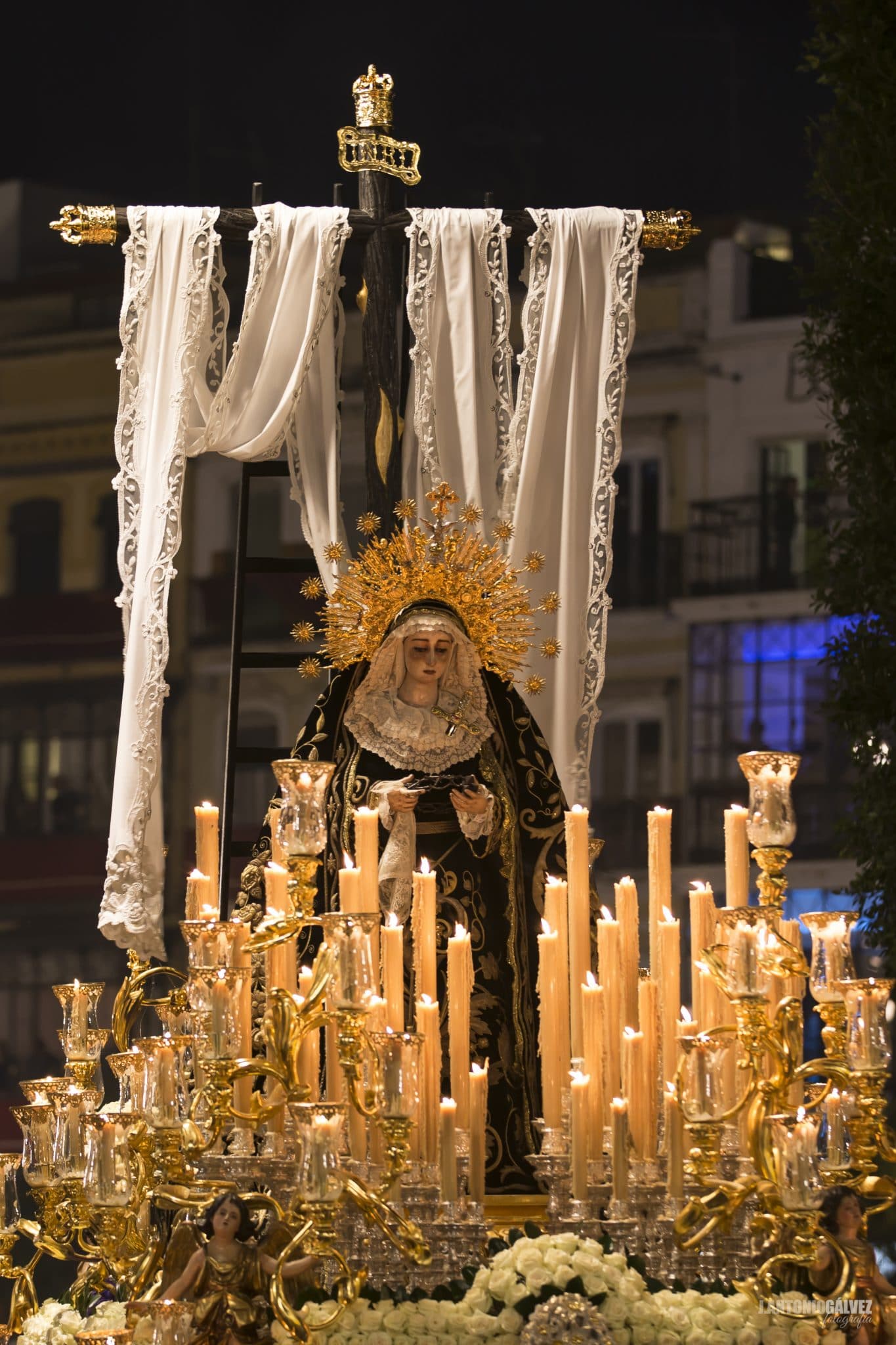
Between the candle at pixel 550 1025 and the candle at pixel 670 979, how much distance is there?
0.18 meters

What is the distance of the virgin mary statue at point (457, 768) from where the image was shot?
14.1 feet

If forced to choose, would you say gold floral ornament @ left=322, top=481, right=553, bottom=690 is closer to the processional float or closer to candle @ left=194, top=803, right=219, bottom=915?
candle @ left=194, top=803, right=219, bottom=915

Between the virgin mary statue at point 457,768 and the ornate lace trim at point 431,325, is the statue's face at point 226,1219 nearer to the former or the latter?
the virgin mary statue at point 457,768

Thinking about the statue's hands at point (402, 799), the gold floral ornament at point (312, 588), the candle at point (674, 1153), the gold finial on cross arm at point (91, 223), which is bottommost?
the candle at point (674, 1153)

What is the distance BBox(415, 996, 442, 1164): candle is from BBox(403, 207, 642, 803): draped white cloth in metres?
1.60

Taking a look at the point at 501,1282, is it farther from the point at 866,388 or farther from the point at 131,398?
the point at 866,388

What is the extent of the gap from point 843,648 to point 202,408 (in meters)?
1.90

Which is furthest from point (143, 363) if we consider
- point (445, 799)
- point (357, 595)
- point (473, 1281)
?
point (473, 1281)

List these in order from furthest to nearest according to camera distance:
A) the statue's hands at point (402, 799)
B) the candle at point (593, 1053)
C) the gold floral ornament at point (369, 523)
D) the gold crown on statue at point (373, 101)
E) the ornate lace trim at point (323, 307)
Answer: the gold crown on statue at point (373, 101), the ornate lace trim at point (323, 307), the gold floral ornament at point (369, 523), the statue's hands at point (402, 799), the candle at point (593, 1053)

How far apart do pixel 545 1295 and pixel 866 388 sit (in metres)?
3.16

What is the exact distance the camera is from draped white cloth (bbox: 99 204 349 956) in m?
4.99

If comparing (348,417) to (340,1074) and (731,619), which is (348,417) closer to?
(731,619)

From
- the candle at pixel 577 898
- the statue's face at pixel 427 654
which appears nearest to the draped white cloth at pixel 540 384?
the statue's face at pixel 427 654

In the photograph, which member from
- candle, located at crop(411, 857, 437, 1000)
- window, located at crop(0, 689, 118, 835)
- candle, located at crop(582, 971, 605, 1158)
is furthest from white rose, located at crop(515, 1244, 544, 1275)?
window, located at crop(0, 689, 118, 835)
